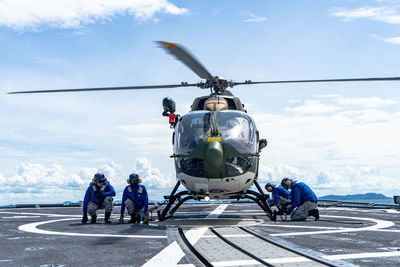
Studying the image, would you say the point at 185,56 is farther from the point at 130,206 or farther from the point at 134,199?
the point at 130,206

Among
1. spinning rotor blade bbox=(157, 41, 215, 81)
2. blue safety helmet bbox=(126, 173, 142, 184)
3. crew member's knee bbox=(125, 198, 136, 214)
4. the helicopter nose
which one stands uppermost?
spinning rotor blade bbox=(157, 41, 215, 81)

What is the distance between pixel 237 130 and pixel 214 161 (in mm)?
1425

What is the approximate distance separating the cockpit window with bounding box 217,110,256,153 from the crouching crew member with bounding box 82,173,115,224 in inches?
180

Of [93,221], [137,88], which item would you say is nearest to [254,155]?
[137,88]

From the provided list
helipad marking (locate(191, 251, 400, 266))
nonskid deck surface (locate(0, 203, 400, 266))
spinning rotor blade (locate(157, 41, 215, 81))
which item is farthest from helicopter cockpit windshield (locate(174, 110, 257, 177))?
helipad marking (locate(191, 251, 400, 266))

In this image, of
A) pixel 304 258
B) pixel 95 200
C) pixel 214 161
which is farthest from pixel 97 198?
pixel 304 258

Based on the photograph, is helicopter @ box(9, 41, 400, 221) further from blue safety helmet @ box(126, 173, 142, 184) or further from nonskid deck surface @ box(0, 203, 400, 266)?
nonskid deck surface @ box(0, 203, 400, 266)

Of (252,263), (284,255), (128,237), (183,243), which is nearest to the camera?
(252,263)

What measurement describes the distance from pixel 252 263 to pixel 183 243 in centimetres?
224

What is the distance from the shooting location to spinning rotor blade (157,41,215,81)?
7.72 m

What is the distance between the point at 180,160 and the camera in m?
11.8

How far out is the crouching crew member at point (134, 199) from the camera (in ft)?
41.3

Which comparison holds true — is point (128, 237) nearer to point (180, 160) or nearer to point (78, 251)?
point (78, 251)

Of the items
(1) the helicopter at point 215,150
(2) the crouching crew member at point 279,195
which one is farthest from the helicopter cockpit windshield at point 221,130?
(2) the crouching crew member at point 279,195
